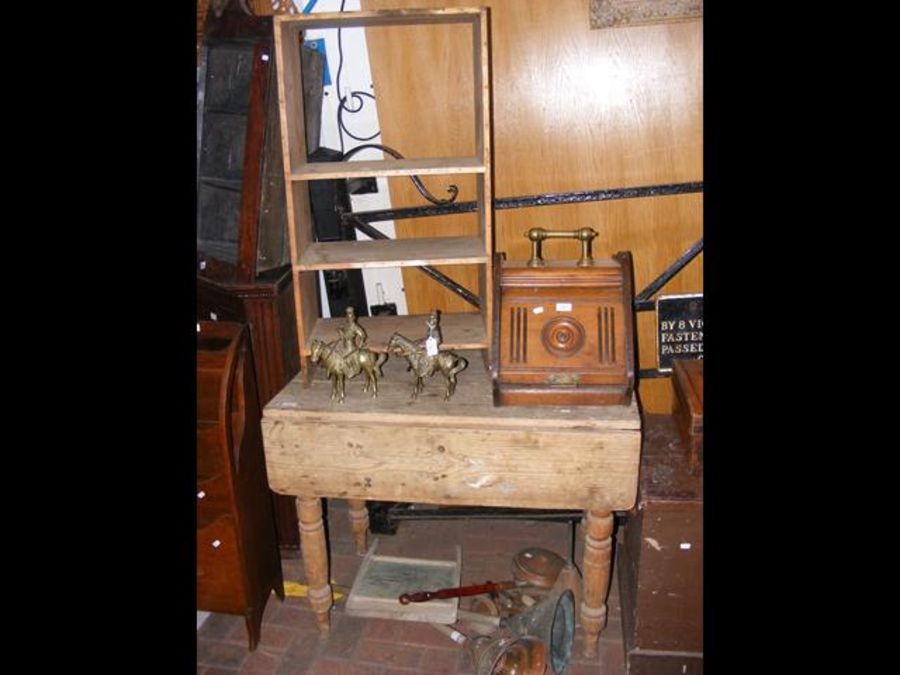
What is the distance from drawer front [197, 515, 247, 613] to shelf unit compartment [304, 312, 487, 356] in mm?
738

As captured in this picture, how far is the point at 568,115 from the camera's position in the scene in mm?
3033

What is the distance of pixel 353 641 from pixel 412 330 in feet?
4.35

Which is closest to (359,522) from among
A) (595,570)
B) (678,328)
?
(595,570)

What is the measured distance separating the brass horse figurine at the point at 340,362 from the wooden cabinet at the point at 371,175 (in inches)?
5.5

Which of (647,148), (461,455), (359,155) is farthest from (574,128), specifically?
(461,455)

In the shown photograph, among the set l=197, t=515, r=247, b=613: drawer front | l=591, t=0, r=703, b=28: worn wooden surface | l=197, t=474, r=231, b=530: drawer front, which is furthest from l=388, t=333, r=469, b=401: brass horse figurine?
l=591, t=0, r=703, b=28: worn wooden surface

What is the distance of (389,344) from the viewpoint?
93.2 inches

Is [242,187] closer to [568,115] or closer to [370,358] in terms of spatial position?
[370,358]

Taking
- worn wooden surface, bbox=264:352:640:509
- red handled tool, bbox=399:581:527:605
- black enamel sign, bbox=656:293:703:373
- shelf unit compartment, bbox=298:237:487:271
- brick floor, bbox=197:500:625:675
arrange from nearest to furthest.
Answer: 1. worn wooden surface, bbox=264:352:640:509
2. shelf unit compartment, bbox=298:237:487:271
3. brick floor, bbox=197:500:625:675
4. red handled tool, bbox=399:581:527:605
5. black enamel sign, bbox=656:293:703:373

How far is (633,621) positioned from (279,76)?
236cm

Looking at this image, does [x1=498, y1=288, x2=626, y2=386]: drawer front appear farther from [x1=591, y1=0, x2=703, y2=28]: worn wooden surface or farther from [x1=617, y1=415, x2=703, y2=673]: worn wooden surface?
[x1=591, y1=0, x2=703, y2=28]: worn wooden surface

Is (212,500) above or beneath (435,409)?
beneath

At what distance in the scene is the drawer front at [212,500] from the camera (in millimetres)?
2281

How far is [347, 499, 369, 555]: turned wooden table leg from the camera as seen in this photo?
10.2 ft
